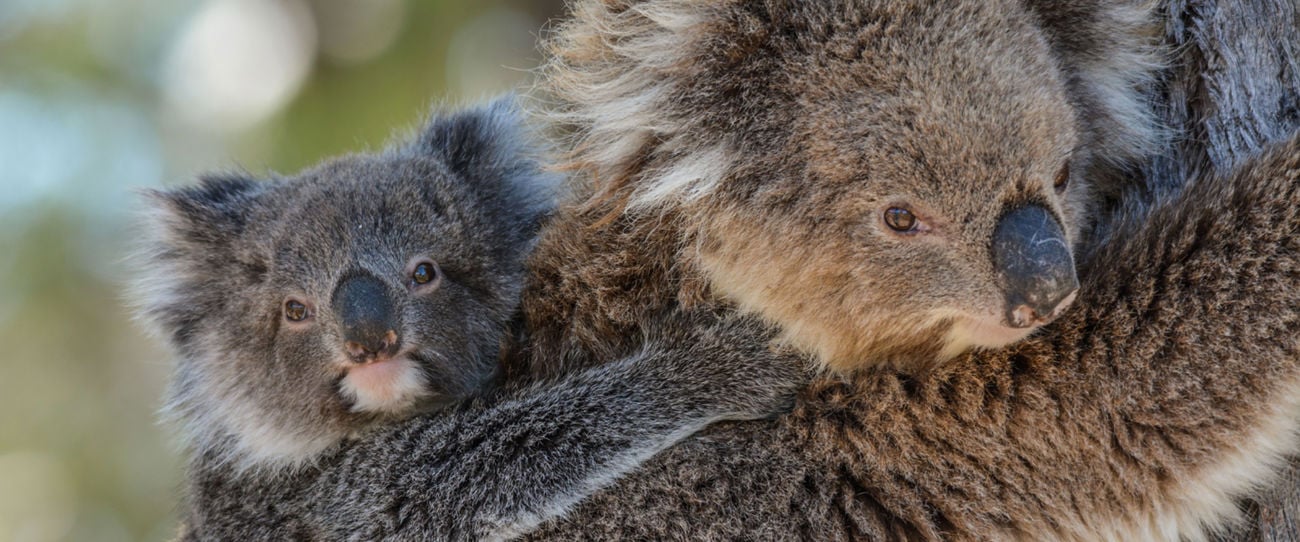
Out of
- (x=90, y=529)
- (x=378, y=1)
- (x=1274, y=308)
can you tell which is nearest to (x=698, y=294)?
(x=1274, y=308)

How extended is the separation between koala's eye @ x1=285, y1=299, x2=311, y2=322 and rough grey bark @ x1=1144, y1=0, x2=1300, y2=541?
113 inches

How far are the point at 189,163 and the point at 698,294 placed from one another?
18.9 ft

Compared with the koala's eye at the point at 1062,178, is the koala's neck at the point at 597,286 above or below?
below

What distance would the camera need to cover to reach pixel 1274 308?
3131mm

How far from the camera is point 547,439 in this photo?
3.93 m

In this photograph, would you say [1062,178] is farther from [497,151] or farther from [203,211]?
[203,211]

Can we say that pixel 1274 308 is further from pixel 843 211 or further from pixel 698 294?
pixel 698 294

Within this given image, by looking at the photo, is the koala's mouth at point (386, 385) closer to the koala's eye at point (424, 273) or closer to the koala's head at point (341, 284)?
the koala's head at point (341, 284)

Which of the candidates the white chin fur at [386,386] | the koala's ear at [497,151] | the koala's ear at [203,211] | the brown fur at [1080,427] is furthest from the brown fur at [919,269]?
the koala's ear at [203,211]

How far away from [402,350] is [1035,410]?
6.56ft

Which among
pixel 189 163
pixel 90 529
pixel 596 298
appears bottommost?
pixel 90 529

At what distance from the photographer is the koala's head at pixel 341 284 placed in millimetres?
4051

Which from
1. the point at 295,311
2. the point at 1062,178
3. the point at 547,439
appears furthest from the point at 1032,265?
the point at 295,311

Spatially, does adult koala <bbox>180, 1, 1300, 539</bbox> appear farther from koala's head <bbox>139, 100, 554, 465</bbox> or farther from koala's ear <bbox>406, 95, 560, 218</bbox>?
koala's ear <bbox>406, 95, 560, 218</bbox>
